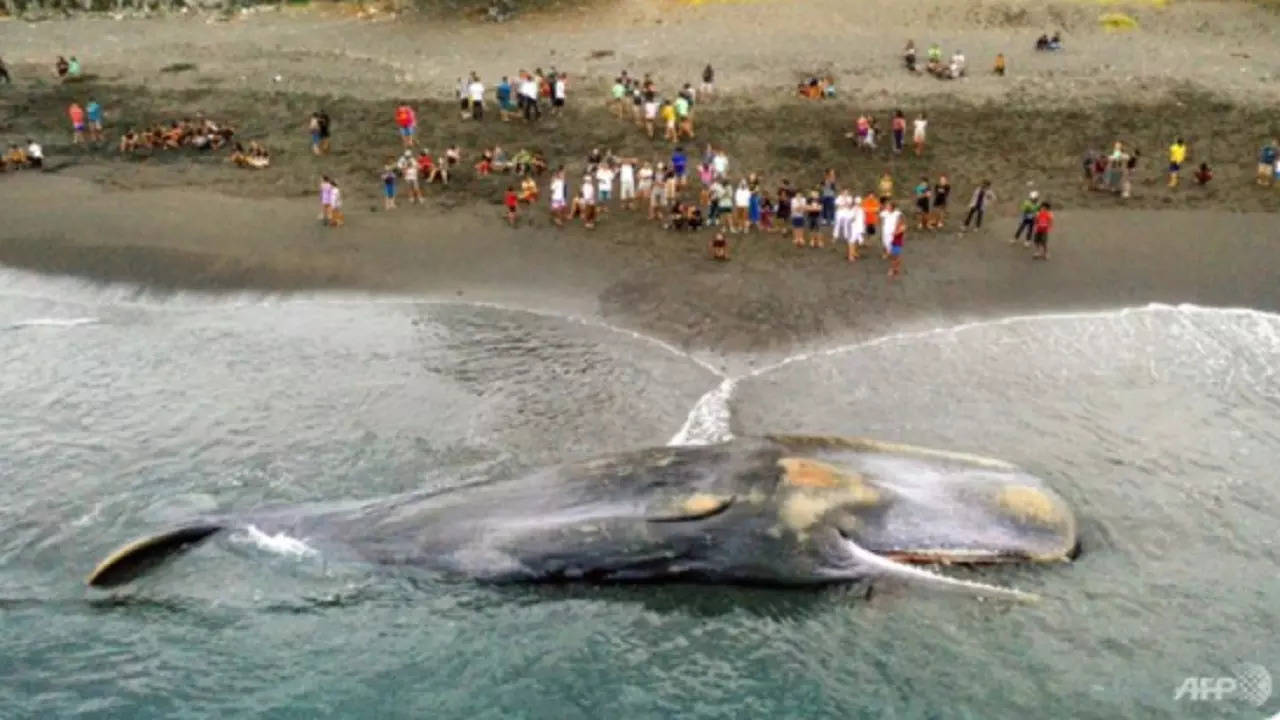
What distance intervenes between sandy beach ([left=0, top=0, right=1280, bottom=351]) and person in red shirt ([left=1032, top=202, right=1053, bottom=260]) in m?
0.47

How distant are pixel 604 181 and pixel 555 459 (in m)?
15.2

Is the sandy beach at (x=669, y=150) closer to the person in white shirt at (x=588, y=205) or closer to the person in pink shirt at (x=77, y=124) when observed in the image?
the person in white shirt at (x=588, y=205)

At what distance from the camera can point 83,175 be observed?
3941 centimetres

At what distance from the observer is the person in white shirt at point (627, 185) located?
3550 cm

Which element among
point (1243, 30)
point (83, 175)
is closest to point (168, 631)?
point (83, 175)

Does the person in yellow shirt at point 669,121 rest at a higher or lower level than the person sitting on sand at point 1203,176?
higher

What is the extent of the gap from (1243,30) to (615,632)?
45422 millimetres

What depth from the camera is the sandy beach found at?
31125 mm

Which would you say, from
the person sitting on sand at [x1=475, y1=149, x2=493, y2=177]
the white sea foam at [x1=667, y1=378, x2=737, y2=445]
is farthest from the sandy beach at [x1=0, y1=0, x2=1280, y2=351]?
the white sea foam at [x1=667, y1=378, x2=737, y2=445]

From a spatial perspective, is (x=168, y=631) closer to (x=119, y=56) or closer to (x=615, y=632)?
(x=615, y=632)

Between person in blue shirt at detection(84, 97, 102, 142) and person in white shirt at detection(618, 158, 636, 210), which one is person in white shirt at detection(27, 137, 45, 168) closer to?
person in blue shirt at detection(84, 97, 102, 142)

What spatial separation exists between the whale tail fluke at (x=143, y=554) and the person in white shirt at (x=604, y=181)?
63.3 ft

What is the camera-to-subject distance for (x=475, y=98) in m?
42.5

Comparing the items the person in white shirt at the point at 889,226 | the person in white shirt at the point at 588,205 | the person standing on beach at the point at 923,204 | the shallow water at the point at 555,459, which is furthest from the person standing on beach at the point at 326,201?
the person standing on beach at the point at 923,204
